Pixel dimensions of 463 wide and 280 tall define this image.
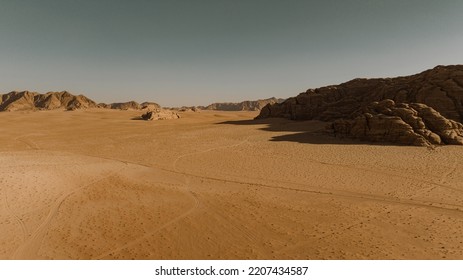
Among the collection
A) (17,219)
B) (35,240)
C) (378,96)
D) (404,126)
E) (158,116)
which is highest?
(378,96)

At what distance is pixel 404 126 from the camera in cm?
2912

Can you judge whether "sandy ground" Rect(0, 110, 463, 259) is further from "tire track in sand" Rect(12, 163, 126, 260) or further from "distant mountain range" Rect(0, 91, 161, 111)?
"distant mountain range" Rect(0, 91, 161, 111)

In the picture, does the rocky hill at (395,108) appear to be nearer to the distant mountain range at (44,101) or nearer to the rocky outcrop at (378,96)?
the rocky outcrop at (378,96)

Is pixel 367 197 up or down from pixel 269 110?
down

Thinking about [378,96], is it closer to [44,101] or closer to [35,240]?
[35,240]

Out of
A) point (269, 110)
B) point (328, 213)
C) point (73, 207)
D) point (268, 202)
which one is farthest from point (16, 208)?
point (269, 110)

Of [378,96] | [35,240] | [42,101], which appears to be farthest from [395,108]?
[42,101]

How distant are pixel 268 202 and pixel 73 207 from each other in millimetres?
10675

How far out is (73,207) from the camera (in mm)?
14422

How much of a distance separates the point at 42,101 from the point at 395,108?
155835 millimetres

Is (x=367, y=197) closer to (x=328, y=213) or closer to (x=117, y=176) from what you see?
(x=328, y=213)

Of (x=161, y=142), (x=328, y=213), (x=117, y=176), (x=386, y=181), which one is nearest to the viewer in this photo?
(x=328, y=213)

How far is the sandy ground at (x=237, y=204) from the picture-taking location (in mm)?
10445
